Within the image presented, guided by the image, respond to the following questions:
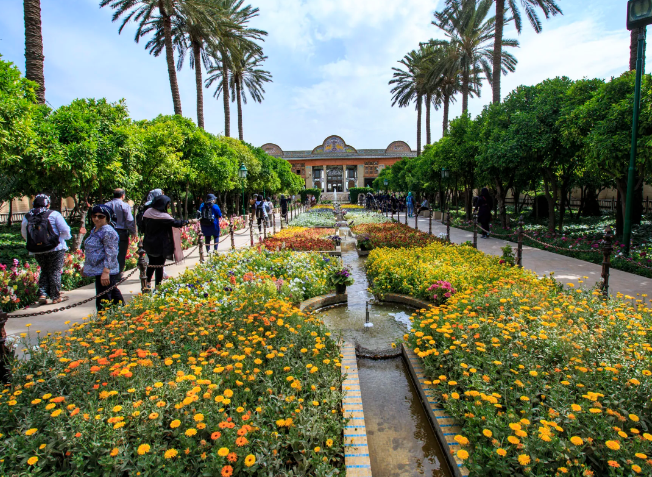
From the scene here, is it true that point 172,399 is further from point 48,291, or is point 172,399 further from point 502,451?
point 48,291

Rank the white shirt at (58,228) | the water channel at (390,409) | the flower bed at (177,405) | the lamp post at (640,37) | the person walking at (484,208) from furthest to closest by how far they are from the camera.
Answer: the person walking at (484,208) < the lamp post at (640,37) < the white shirt at (58,228) < the water channel at (390,409) < the flower bed at (177,405)

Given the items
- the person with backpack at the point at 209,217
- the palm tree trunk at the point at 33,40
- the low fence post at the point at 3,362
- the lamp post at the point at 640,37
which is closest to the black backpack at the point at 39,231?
the low fence post at the point at 3,362

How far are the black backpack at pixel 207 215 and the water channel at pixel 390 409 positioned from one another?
14.7 ft

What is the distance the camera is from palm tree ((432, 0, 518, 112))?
19062 mm

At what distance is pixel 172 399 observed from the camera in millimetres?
2371

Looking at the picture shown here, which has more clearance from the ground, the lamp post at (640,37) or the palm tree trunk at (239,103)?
the palm tree trunk at (239,103)

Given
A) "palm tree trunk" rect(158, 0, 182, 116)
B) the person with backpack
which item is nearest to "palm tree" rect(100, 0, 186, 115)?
"palm tree trunk" rect(158, 0, 182, 116)

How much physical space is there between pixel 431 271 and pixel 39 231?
5.74 m

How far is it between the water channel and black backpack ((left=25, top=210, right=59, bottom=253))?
13.0ft

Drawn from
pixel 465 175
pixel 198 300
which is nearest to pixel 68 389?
pixel 198 300

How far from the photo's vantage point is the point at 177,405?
2.19 meters

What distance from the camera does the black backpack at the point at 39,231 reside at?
5184mm

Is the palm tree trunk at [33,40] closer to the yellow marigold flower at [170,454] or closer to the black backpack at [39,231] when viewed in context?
the black backpack at [39,231]

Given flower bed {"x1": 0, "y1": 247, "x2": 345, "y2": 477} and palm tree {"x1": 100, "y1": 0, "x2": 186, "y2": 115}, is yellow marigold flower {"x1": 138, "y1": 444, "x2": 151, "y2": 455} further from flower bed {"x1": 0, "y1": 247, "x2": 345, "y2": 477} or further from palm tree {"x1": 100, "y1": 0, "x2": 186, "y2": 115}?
palm tree {"x1": 100, "y1": 0, "x2": 186, "y2": 115}
